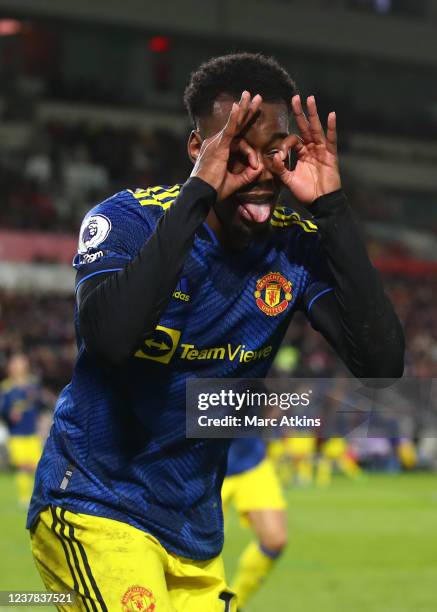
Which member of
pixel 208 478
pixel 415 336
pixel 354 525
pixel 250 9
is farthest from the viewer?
pixel 250 9

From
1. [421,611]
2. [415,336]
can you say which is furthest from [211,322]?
[415,336]

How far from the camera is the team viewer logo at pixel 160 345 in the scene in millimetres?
3131

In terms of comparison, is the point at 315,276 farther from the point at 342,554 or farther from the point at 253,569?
the point at 342,554

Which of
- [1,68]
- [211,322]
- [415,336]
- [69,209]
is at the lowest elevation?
[415,336]

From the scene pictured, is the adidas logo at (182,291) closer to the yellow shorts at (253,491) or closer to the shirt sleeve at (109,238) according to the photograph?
the shirt sleeve at (109,238)

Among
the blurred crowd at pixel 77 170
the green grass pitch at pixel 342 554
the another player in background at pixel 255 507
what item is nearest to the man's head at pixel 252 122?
the another player in background at pixel 255 507

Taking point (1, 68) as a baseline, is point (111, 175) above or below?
below

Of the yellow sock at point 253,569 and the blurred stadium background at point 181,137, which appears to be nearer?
the yellow sock at point 253,569

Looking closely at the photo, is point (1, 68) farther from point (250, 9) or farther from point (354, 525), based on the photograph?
point (354, 525)

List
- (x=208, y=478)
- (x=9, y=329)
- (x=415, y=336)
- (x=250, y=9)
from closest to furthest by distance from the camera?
(x=208, y=478), (x=9, y=329), (x=415, y=336), (x=250, y=9)

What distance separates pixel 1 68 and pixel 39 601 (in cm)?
2995

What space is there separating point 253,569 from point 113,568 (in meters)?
4.72

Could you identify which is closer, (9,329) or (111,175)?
(9,329)

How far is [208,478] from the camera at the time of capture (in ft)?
11.0
